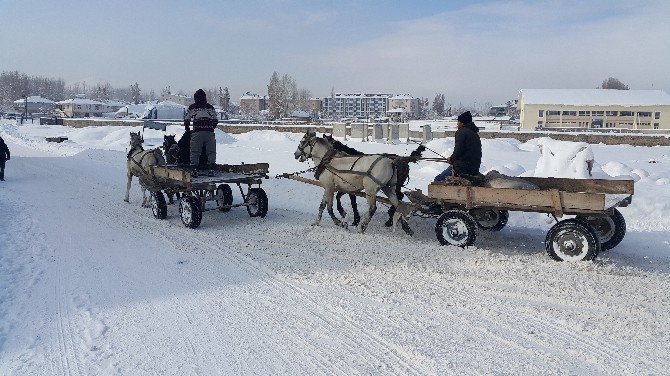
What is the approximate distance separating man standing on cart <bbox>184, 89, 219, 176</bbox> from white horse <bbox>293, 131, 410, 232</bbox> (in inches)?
88.5

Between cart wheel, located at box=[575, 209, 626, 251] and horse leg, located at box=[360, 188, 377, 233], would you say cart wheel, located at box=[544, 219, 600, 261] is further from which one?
horse leg, located at box=[360, 188, 377, 233]

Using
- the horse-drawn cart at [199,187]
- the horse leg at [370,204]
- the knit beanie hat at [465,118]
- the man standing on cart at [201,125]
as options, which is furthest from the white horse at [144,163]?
the knit beanie hat at [465,118]

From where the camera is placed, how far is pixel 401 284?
641cm

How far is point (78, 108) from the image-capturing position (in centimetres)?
11469

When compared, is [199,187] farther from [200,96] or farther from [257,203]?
[200,96]

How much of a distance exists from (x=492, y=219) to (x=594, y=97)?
2210 inches

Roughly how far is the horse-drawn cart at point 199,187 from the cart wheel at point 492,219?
174 inches

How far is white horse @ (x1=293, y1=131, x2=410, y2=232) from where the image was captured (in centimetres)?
884

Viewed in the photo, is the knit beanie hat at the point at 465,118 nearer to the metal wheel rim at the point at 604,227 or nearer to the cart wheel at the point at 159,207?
the metal wheel rim at the point at 604,227

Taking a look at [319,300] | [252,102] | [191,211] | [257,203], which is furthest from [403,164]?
[252,102]

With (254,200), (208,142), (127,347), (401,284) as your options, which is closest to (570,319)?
(401,284)

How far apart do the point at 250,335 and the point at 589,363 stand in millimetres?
3194

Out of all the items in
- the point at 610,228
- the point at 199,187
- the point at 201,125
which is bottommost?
the point at 610,228

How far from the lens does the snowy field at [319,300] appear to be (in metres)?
4.54
